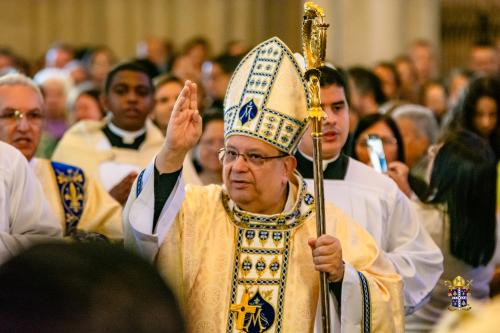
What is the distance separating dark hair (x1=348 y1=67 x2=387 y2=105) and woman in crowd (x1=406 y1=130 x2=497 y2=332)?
4.01m

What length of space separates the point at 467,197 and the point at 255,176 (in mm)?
2130

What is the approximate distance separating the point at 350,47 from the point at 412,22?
151 cm

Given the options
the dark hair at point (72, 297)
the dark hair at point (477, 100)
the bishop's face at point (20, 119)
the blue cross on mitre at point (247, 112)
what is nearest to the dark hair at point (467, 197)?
the blue cross on mitre at point (247, 112)

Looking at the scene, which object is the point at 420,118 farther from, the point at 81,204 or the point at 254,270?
the point at 254,270

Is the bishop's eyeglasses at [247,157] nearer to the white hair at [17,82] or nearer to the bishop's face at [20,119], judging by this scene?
the bishop's face at [20,119]

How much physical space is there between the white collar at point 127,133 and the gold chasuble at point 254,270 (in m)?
3.25

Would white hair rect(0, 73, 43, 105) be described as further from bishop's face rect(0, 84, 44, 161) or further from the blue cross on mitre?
the blue cross on mitre

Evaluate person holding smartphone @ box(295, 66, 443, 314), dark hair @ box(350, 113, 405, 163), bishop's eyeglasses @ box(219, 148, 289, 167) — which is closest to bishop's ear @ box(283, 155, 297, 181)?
bishop's eyeglasses @ box(219, 148, 289, 167)

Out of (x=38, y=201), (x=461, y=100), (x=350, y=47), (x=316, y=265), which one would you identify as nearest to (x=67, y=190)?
(x=38, y=201)

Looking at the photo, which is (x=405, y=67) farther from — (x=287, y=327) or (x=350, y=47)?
(x=287, y=327)

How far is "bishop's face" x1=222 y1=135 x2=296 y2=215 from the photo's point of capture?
15.9 feet

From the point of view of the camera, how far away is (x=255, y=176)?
191 inches

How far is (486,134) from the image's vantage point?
30.1ft

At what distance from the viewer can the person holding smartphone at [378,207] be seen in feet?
19.0
